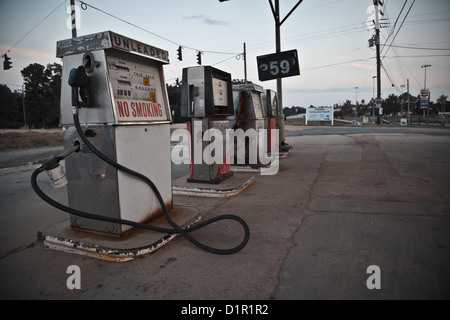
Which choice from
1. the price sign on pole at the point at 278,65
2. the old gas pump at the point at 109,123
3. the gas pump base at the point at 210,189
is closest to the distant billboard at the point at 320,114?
the price sign on pole at the point at 278,65

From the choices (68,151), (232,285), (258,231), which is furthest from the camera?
(258,231)

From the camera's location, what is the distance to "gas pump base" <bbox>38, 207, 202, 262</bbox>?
9.93 feet

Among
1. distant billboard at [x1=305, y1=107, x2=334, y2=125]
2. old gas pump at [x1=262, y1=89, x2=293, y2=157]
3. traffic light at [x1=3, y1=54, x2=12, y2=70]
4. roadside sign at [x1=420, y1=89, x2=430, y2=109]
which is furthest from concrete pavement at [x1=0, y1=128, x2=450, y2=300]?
roadside sign at [x1=420, y1=89, x2=430, y2=109]

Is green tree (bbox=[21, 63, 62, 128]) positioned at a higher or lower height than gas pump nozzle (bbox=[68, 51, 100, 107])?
higher

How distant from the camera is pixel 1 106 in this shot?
200 feet

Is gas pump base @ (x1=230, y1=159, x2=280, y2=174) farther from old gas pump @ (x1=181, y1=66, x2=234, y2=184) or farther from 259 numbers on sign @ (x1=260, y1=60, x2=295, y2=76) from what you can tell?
259 numbers on sign @ (x1=260, y1=60, x2=295, y2=76)

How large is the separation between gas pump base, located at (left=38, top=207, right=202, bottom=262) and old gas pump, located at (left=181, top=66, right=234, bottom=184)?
2377 mm

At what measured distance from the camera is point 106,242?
3.19m
